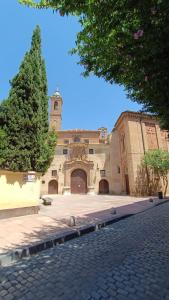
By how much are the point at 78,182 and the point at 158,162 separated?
1357cm

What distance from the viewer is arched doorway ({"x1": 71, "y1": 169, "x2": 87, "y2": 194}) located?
30.5 m

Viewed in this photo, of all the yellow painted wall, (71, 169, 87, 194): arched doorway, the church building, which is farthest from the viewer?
(71, 169, 87, 194): arched doorway

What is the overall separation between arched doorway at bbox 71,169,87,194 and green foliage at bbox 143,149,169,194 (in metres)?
11.1

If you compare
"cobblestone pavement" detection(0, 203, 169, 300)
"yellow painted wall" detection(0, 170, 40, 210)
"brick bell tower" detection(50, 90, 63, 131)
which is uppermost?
"brick bell tower" detection(50, 90, 63, 131)

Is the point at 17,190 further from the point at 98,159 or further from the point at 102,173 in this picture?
the point at 98,159

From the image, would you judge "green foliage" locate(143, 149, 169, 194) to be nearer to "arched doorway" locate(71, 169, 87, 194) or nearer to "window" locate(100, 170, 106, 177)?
"window" locate(100, 170, 106, 177)

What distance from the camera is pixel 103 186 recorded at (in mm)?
30797

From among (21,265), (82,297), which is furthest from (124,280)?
(21,265)

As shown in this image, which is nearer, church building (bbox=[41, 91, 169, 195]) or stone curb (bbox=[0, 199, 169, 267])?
stone curb (bbox=[0, 199, 169, 267])

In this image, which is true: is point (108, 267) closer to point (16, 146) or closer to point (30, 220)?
point (30, 220)

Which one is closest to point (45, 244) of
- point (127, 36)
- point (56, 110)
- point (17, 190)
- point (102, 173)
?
point (17, 190)

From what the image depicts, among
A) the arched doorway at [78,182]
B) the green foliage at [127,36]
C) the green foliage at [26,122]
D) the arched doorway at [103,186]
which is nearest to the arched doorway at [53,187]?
the arched doorway at [78,182]

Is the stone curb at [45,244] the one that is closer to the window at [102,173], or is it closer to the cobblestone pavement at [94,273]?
the cobblestone pavement at [94,273]

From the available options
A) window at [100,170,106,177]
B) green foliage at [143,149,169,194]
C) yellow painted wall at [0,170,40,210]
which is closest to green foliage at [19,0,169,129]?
yellow painted wall at [0,170,40,210]
